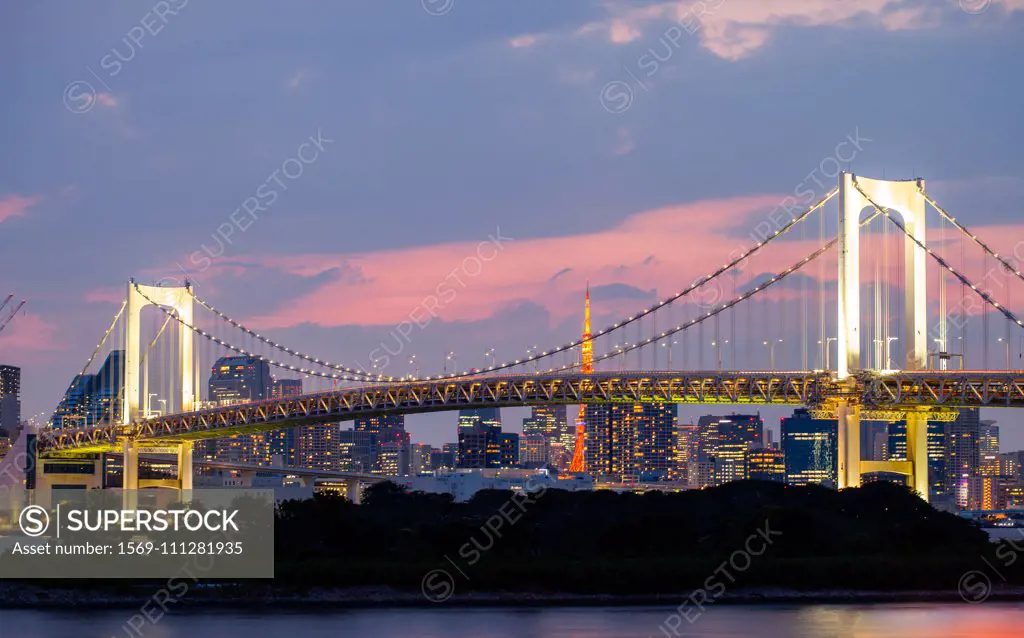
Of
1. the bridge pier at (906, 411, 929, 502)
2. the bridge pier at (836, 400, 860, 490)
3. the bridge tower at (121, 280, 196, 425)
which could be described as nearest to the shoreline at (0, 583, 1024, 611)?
the bridge pier at (836, 400, 860, 490)

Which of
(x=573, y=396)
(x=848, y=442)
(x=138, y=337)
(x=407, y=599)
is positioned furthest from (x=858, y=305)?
(x=138, y=337)

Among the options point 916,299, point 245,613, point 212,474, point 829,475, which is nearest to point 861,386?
point 916,299

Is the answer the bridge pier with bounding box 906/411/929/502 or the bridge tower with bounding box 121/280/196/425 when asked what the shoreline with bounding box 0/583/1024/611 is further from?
the bridge tower with bounding box 121/280/196/425

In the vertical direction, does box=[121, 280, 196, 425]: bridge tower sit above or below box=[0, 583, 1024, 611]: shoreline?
above

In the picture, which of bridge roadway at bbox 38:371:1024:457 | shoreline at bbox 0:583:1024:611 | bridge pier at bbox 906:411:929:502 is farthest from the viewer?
bridge pier at bbox 906:411:929:502

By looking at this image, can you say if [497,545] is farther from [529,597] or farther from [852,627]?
[852,627]

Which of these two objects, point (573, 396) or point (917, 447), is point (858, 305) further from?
point (573, 396)
